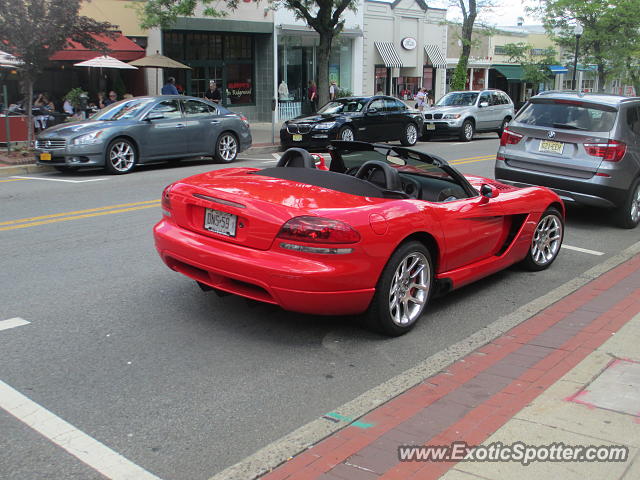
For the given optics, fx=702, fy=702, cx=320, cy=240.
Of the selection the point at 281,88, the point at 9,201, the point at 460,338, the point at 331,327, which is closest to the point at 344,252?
the point at 331,327

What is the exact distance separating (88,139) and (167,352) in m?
10.0

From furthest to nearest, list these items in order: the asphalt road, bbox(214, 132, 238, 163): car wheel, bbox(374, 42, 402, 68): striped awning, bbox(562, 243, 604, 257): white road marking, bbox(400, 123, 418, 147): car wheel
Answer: bbox(374, 42, 402, 68): striped awning → bbox(400, 123, 418, 147): car wheel → bbox(214, 132, 238, 163): car wheel → bbox(562, 243, 604, 257): white road marking → the asphalt road

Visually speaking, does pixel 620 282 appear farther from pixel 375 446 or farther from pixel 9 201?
pixel 9 201

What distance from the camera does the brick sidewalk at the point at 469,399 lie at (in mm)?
3357

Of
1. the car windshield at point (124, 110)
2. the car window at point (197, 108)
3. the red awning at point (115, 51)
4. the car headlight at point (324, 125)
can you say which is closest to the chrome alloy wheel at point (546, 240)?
the car windshield at point (124, 110)

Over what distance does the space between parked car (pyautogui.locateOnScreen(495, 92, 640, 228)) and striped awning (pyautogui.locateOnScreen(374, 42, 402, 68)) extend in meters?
25.7

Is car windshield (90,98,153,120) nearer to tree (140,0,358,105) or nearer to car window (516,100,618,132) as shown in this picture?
tree (140,0,358,105)

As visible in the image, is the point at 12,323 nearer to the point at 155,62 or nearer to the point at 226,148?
the point at 226,148

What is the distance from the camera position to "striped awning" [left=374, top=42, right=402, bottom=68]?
34.6 meters

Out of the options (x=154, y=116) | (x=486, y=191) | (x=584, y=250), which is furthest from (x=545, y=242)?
(x=154, y=116)

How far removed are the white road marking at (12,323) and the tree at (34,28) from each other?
1174cm

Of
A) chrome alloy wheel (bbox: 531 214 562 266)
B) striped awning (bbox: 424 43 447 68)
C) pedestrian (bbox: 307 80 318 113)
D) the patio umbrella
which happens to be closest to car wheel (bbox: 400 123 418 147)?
pedestrian (bbox: 307 80 318 113)

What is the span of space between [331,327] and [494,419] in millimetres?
1836

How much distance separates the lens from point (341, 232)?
465 cm
